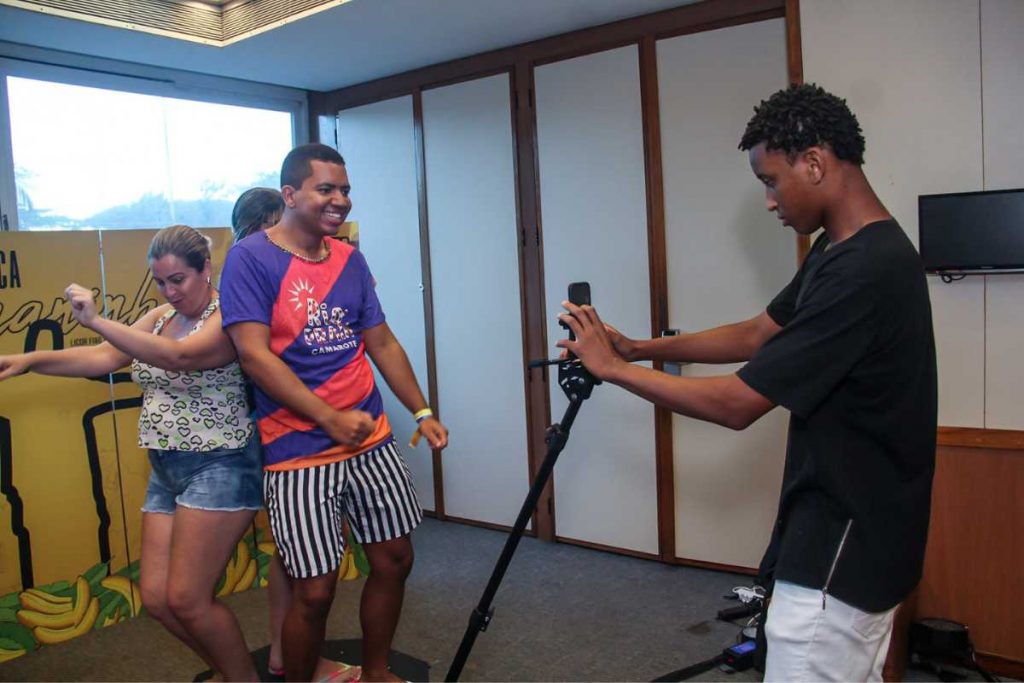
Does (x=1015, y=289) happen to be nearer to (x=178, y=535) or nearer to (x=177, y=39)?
(x=178, y=535)

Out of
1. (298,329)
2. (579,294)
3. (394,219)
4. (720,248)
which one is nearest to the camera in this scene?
(579,294)

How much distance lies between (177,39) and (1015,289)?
3.49 meters

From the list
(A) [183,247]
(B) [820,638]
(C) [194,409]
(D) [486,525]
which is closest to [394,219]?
(D) [486,525]

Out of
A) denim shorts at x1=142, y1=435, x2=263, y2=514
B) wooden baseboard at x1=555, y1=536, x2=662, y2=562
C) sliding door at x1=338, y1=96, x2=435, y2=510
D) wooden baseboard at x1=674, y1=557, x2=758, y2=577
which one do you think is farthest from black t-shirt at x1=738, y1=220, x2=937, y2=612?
sliding door at x1=338, y1=96, x2=435, y2=510

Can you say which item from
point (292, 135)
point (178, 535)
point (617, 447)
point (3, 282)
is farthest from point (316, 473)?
point (292, 135)

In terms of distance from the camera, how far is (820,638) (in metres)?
1.39

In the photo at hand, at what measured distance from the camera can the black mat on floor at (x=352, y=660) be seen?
2695 millimetres

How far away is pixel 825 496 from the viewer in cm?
142

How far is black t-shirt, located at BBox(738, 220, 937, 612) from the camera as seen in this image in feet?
4.45

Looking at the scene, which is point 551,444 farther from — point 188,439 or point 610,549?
point 610,549

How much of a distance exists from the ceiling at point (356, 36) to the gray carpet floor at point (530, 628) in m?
2.44

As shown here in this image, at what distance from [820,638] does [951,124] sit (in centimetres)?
215

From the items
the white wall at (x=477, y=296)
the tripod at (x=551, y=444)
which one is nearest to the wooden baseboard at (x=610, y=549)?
the white wall at (x=477, y=296)

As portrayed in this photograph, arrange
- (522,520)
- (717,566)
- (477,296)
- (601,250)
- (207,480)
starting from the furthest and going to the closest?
(477,296) < (601,250) < (717,566) < (207,480) < (522,520)
